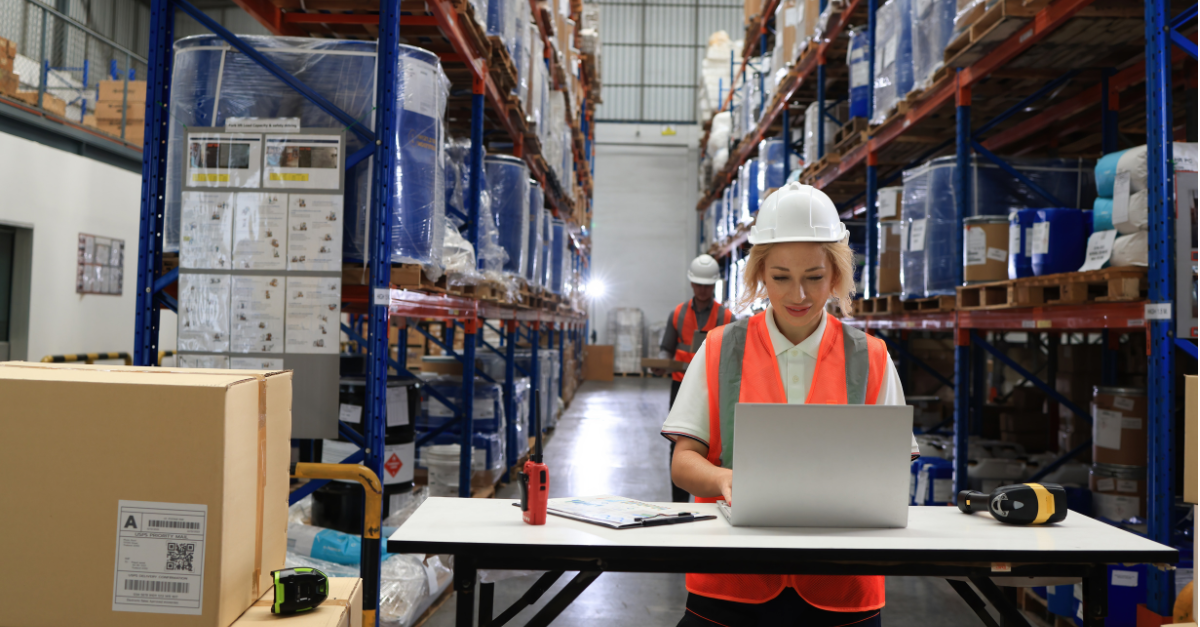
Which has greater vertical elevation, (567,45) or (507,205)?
(567,45)

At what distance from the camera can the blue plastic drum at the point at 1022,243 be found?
3.98 meters

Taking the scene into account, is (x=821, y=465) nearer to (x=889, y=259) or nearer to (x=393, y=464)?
(x=393, y=464)

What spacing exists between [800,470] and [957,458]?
3514mm

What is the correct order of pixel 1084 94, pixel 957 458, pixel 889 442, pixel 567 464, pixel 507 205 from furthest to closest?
pixel 567 464 < pixel 507 205 < pixel 1084 94 < pixel 957 458 < pixel 889 442

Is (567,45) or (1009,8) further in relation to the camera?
(567,45)

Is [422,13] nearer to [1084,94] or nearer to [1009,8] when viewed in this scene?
[1009,8]

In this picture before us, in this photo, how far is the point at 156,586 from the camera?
1.65 m

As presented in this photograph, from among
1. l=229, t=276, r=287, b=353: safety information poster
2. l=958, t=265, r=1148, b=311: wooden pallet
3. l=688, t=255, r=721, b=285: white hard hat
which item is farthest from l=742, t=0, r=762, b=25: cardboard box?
l=229, t=276, r=287, b=353: safety information poster

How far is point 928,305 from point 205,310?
4.33 meters

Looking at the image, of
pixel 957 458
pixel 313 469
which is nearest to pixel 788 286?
pixel 313 469

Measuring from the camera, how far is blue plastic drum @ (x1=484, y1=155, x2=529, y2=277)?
5.75 metres

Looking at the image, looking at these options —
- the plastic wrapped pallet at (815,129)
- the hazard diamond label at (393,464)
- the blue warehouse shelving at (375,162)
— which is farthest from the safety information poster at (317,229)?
A: the plastic wrapped pallet at (815,129)

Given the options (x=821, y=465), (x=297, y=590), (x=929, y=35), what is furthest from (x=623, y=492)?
(x=821, y=465)

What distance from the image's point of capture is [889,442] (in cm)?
159
